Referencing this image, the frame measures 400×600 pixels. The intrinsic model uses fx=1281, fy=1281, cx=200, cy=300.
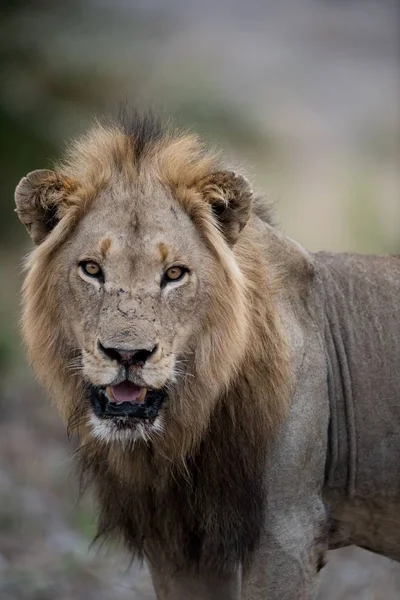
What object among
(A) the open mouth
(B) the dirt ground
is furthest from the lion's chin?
(B) the dirt ground

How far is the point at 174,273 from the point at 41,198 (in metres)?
0.59

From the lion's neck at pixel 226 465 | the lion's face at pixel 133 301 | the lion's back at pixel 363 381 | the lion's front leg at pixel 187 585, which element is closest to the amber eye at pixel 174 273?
the lion's face at pixel 133 301

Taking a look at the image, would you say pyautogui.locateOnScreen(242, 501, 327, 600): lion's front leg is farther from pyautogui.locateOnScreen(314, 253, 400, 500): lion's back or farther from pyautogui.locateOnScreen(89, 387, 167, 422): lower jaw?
pyautogui.locateOnScreen(89, 387, 167, 422): lower jaw

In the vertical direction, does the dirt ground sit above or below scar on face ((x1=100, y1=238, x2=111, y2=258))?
below

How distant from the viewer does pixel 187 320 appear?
185 inches

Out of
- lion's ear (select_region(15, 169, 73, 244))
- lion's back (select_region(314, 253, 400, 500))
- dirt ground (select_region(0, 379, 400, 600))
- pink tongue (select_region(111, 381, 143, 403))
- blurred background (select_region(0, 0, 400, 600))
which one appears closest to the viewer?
pink tongue (select_region(111, 381, 143, 403))

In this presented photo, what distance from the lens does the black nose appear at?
4.39 m

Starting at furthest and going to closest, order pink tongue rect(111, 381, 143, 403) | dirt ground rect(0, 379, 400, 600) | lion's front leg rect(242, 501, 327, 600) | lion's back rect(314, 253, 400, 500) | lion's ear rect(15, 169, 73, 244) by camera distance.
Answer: dirt ground rect(0, 379, 400, 600) < lion's back rect(314, 253, 400, 500) < lion's front leg rect(242, 501, 327, 600) < lion's ear rect(15, 169, 73, 244) < pink tongue rect(111, 381, 143, 403)

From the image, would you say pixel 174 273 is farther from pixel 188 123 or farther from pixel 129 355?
pixel 188 123

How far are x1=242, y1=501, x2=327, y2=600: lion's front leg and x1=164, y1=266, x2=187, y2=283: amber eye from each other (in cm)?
101

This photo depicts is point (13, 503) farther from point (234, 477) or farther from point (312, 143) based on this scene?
point (312, 143)

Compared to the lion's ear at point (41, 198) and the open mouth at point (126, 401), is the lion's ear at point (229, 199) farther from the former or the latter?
the open mouth at point (126, 401)

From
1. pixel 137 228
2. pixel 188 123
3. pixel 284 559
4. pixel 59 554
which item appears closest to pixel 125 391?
pixel 137 228

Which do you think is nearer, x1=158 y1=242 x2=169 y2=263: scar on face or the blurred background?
x1=158 y1=242 x2=169 y2=263: scar on face
